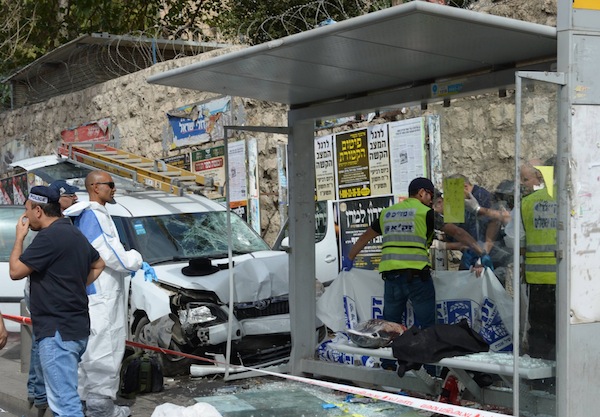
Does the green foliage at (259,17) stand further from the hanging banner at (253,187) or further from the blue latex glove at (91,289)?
the blue latex glove at (91,289)

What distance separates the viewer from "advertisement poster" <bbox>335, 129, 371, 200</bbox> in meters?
11.4

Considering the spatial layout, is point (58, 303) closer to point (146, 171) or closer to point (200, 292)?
point (200, 292)

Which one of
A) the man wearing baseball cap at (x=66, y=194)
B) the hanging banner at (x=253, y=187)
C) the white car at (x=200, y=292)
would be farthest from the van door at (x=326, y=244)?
the man wearing baseball cap at (x=66, y=194)

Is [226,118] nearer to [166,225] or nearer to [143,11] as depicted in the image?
[166,225]

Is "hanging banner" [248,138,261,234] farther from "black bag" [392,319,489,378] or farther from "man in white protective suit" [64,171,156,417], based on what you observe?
"black bag" [392,319,489,378]

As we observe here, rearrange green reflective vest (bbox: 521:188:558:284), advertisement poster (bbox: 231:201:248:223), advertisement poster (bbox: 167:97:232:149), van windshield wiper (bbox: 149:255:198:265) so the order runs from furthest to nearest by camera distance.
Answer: advertisement poster (bbox: 167:97:232:149)
advertisement poster (bbox: 231:201:248:223)
van windshield wiper (bbox: 149:255:198:265)
green reflective vest (bbox: 521:188:558:284)

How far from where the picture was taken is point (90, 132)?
1827 centimetres

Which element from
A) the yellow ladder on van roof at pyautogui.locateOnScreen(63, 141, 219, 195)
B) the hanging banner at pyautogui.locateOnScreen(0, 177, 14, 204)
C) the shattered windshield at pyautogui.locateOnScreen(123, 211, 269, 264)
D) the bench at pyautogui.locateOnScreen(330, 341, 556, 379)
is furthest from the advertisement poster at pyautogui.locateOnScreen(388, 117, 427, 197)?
the hanging banner at pyautogui.locateOnScreen(0, 177, 14, 204)

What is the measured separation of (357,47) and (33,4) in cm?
1741

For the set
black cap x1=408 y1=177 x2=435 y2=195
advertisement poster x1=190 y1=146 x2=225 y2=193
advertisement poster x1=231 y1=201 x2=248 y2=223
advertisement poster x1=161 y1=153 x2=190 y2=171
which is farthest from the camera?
advertisement poster x1=161 y1=153 x2=190 y2=171

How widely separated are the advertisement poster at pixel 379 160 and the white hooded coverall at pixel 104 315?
4630 mm

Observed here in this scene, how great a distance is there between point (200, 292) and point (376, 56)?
3438 mm

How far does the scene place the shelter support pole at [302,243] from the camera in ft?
27.6

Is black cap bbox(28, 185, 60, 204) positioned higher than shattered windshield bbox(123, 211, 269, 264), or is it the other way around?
black cap bbox(28, 185, 60, 204)
